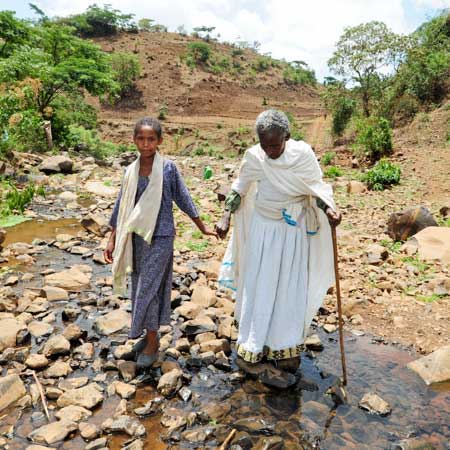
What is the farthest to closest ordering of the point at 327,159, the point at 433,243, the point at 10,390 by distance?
the point at 327,159, the point at 433,243, the point at 10,390

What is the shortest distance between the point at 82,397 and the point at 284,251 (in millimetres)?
1661

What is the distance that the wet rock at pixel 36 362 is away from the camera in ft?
10.6

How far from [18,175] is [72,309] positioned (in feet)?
23.2

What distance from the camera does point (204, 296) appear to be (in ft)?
14.8

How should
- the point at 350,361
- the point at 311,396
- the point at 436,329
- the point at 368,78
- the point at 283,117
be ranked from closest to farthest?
the point at 283,117
the point at 311,396
the point at 350,361
the point at 436,329
the point at 368,78

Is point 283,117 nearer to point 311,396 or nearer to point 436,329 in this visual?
point 311,396

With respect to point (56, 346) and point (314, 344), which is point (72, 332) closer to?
point (56, 346)

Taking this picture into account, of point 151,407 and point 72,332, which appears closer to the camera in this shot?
point 151,407

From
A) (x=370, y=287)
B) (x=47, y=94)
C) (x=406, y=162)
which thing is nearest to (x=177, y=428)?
(x=370, y=287)

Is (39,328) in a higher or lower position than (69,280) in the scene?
lower

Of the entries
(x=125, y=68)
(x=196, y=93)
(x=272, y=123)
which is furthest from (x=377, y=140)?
(x=125, y=68)

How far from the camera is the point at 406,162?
10750 mm

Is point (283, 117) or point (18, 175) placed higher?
point (283, 117)

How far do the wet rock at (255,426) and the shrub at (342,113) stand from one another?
18.3 metres
